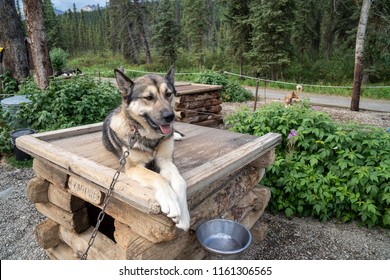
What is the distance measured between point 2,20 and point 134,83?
7292mm

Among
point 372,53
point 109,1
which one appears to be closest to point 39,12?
point 372,53

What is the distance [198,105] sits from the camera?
712 cm

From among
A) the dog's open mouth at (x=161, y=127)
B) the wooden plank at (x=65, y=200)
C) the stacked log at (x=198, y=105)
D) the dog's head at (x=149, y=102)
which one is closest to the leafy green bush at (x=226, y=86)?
the stacked log at (x=198, y=105)

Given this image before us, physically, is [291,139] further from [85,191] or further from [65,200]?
[65,200]

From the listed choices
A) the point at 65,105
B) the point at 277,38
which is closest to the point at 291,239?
the point at 65,105

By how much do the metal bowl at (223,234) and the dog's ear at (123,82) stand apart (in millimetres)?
1331

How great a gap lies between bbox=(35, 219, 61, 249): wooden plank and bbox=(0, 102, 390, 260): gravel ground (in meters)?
0.33

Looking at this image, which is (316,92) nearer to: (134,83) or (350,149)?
(350,149)

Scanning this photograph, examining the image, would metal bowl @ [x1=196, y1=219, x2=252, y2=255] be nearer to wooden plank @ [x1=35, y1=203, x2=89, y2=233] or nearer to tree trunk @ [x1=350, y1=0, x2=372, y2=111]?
wooden plank @ [x1=35, y1=203, x2=89, y2=233]

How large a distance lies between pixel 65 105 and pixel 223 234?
14.5 ft

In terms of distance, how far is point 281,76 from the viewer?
19.5 m

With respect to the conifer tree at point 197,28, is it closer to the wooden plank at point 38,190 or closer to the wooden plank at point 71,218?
the wooden plank at point 38,190

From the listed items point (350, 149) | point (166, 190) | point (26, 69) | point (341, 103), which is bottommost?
point (341, 103)

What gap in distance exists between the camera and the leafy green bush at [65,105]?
531 centimetres
